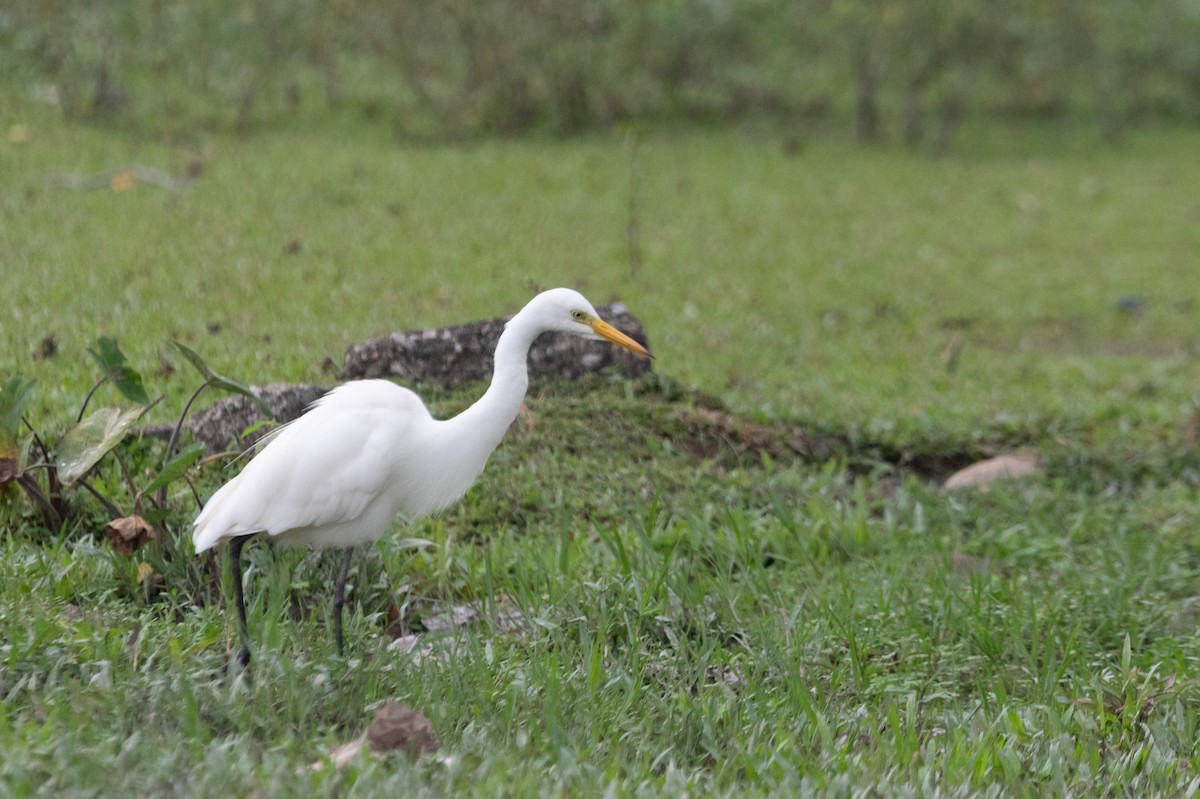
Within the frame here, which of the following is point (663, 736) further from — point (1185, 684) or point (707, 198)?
point (707, 198)

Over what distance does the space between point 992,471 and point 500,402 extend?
115 inches

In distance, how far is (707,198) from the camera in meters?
10.2

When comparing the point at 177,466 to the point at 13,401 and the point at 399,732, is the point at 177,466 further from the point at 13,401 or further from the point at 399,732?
the point at 399,732

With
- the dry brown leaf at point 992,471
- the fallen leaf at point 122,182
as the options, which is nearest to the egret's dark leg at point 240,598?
the dry brown leaf at point 992,471

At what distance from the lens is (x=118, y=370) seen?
3727mm

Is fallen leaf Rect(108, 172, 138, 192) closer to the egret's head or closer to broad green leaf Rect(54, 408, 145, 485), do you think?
broad green leaf Rect(54, 408, 145, 485)

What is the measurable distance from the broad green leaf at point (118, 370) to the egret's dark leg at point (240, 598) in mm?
607

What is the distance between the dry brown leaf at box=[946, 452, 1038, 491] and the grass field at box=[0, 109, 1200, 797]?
0.13 metres

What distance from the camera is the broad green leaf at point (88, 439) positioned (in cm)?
361

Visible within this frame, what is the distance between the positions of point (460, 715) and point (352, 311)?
3394mm

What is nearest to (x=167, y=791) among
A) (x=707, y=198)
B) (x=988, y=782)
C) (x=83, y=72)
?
Answer: (x=988, y=782)

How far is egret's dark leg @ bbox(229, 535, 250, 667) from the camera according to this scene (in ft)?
10.2

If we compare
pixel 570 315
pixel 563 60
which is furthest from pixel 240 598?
pixel 563 60

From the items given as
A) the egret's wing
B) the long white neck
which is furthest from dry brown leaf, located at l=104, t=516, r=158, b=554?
the long white neck
